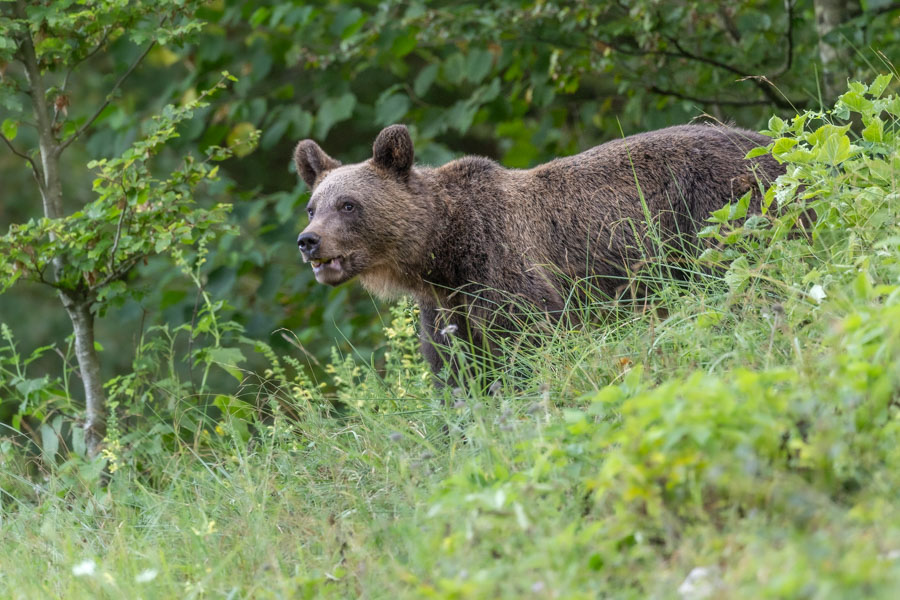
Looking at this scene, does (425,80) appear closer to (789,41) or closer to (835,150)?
(789,41)

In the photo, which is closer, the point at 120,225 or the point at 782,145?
the point at 782,145

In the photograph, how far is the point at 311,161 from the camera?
265 inches

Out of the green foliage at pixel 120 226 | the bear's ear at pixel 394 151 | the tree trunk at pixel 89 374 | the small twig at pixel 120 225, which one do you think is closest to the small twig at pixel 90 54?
the green foliage at pixel 120 226

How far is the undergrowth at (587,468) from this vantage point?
281 centimetres

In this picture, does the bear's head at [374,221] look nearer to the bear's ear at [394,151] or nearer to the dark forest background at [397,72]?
the bear's ear at [394,151]

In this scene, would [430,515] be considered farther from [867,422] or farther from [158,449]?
[158,449]

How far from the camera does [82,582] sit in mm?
3850

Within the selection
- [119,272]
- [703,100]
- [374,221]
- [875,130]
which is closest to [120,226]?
[119,272]

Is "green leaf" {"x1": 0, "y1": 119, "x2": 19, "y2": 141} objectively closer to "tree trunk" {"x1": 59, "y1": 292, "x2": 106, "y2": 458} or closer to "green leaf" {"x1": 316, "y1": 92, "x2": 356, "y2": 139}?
"tree trunk" {"x1": 59, "y1": 292, "x2": 106, "y2": 458}

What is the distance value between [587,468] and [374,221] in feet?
9.91

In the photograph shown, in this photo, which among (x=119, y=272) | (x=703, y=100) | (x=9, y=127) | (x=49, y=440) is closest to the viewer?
(x=49, y=440)

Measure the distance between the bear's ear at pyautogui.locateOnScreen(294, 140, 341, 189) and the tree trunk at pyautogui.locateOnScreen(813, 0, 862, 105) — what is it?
3.58 meters

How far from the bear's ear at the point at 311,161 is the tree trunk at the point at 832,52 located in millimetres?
3579

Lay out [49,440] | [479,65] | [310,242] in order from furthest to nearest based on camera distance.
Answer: [479,65]
[49,440]
[310,242]
